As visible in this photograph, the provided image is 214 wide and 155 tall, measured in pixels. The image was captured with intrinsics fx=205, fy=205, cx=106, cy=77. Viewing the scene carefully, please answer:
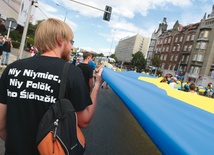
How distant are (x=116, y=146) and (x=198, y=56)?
48.3m

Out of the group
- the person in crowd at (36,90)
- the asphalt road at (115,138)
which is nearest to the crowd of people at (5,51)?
the asphalt road at (115,138)

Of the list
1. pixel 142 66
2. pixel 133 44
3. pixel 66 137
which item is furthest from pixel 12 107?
→ pixel 133 44

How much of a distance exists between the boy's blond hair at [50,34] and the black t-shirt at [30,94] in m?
0.11

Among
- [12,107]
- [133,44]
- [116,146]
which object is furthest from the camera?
[133,44]

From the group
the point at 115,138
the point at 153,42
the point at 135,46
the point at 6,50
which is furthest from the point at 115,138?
the point at 135,46

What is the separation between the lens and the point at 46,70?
148 centimetres

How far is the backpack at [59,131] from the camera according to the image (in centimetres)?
130

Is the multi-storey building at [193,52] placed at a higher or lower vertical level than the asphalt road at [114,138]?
higher

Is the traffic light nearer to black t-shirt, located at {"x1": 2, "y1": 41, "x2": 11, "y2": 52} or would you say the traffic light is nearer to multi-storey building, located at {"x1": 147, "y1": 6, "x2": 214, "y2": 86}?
black t-shirt, located at {"x1": 2, "y1": 41, "x2": 11, "y2": 52}

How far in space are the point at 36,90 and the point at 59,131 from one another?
363 mm

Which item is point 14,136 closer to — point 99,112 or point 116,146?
point 116,146

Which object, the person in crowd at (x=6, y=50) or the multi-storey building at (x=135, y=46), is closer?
the person in crowd at (x=6, y=50)

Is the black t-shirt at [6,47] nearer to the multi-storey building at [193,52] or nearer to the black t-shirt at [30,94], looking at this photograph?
the black t-shirt at [30,94]

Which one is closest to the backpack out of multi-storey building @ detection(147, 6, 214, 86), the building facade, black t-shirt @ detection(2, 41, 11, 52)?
black t-shirt @ detection(2, 41, 11, 52)
